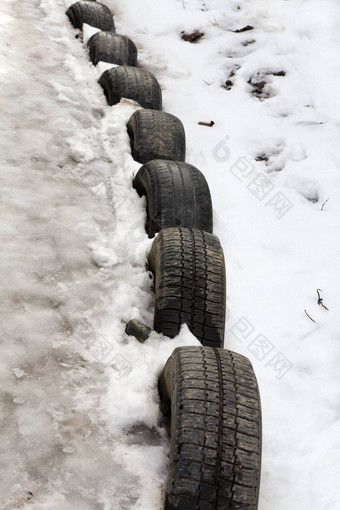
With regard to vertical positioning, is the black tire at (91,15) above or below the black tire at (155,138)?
above

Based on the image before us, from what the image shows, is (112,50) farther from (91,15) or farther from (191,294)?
(191,294)

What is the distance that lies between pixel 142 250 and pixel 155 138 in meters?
1.40

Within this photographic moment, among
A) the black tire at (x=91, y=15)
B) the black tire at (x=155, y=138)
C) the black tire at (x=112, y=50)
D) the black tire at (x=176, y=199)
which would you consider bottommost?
the black tire at (x=176, y=199)

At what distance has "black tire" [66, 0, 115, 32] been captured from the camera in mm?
7188

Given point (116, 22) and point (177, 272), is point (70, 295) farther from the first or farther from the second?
point (116, 22)

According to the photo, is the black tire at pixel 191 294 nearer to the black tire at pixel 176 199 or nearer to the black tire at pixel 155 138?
the black tire at pixel 176 199

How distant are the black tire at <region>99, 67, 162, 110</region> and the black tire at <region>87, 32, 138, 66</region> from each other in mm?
587

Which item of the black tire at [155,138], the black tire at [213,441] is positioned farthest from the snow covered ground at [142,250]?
the black tire at [213,441]

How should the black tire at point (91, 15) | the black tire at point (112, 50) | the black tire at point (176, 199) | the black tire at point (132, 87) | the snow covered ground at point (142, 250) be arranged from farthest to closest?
1. the black tire at point (91, 15)
2. the black tire at point (112, 50)
3. the black tire at point (132, 87)
4. the black tire at point (176, 199)
5. the snow covered ground at point (142, 250)

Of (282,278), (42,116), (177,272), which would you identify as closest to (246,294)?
(282,278)

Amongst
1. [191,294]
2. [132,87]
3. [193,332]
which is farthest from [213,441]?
[132,87]

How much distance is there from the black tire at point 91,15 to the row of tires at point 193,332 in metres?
1.83

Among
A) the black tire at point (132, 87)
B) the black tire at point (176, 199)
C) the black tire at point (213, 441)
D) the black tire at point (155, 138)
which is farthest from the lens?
the black tire at point (132, 87)

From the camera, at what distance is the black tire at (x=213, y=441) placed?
7.84ft
